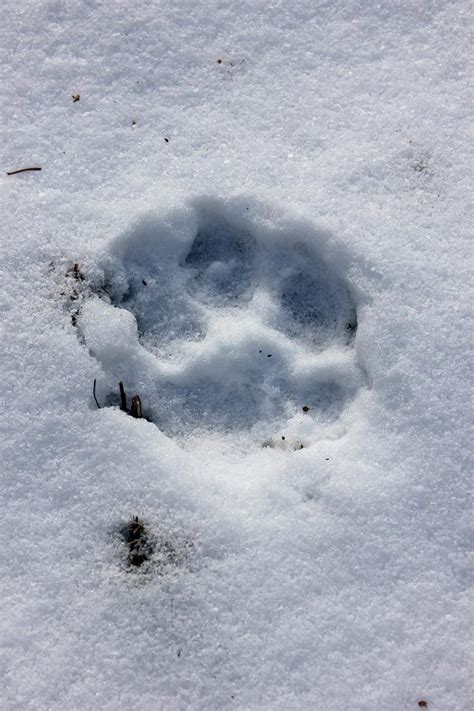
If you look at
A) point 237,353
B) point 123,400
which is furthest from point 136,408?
point 237,353

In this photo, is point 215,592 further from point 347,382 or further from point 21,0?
point 21,0

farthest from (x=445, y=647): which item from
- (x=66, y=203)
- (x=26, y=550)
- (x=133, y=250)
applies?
(x=66, y=203)

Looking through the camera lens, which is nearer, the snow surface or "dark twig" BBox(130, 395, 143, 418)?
the snow surface

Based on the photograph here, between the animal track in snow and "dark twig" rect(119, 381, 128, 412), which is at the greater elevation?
the animal track in snow

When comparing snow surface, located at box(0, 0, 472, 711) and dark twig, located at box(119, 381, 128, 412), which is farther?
dark twig, located at box(119, 381, 128, 412)

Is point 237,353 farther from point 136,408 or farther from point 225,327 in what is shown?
point 136,408

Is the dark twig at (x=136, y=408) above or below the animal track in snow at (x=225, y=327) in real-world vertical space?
below

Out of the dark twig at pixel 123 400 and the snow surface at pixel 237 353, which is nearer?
the snow surface at pixel 237 353
